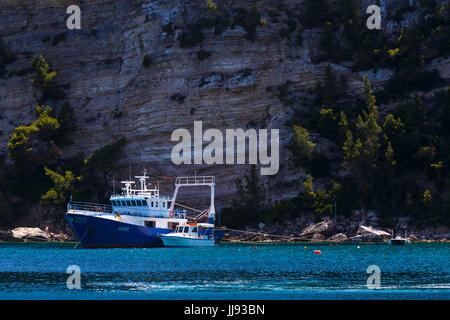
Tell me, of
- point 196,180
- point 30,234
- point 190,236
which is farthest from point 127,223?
point 30,234

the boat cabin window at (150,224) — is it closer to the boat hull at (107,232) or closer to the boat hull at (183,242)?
the boat hull at (107,232)

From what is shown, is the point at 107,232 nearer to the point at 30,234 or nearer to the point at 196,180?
the point at 196,180

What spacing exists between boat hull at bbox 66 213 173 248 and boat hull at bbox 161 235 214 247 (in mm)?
1800

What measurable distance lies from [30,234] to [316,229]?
32991 mm

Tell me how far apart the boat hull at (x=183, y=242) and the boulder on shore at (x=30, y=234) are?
70.4 ft

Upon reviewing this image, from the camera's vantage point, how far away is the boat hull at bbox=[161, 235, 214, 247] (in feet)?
238

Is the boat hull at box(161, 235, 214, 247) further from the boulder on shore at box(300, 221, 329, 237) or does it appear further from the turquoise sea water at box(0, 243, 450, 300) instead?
the boulder on shore at box(300, 221, 329, 237)

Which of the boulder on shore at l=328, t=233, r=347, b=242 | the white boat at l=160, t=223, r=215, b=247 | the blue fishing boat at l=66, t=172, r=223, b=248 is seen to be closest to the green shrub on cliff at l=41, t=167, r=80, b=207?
→ the blue fishing boat at l=66, t=172, r=223, b=248

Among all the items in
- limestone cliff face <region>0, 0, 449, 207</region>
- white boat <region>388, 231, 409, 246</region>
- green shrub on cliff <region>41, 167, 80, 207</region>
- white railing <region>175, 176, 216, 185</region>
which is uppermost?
limestone cliff face <region>0, 0, 449, 207</region>

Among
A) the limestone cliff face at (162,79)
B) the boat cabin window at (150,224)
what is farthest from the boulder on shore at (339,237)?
the boat cabin window at (150,224)

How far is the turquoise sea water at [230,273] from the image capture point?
3569cm

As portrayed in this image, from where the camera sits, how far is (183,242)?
73.2m
